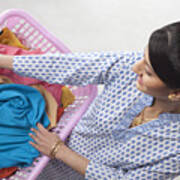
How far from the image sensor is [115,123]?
932 mm

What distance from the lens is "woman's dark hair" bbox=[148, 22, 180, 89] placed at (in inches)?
24.2

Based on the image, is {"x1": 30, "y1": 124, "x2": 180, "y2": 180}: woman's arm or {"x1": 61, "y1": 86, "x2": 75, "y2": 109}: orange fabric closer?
{"x1": 30, "y1": 124, "x2": 180, "y2": 180}: woman's arm

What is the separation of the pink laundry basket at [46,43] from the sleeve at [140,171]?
0.59 ft

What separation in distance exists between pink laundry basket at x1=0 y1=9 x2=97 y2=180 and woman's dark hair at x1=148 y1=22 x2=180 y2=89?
495mm

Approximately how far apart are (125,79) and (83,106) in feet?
0.92

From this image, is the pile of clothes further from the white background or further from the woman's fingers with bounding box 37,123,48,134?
the white background

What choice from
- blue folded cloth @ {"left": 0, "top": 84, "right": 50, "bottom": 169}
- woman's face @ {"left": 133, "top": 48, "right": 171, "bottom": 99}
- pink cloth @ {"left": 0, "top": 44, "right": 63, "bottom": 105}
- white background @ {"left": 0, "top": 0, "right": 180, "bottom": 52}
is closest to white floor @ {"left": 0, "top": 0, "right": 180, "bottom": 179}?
white background @ {"left": 0, "top": 0, "right": 180, "bottom": 52}

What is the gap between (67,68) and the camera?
948 mm

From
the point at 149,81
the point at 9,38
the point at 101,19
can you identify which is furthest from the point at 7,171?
the point at 101,19

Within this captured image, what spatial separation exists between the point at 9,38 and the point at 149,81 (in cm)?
64

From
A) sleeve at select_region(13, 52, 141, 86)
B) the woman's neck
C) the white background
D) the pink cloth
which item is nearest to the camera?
the woman's neck

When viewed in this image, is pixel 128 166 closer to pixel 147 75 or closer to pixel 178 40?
pixel 147 75

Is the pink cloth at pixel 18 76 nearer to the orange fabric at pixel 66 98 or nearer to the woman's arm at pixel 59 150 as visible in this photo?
the orange fabric at pixel 66 98

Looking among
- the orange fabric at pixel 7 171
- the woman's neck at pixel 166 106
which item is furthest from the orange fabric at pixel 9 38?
the woman's neck at pixel 166 106
